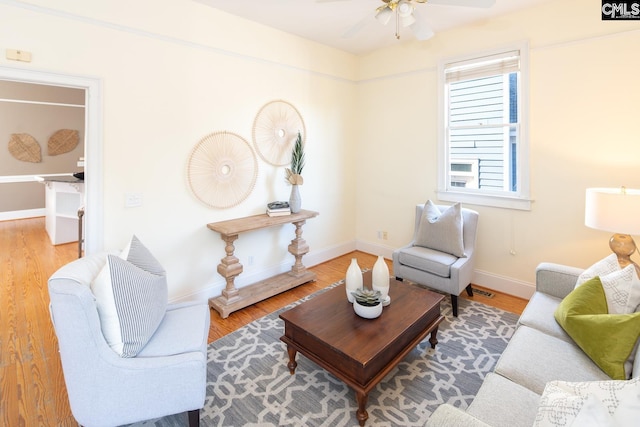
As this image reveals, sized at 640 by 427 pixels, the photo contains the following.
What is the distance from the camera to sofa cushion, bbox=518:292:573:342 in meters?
1.88

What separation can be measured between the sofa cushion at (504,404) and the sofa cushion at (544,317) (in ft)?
2.07

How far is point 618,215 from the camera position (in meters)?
2.27

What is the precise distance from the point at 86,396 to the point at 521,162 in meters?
3.94

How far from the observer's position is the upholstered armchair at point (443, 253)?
303cm

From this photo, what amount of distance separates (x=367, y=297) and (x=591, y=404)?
134 centimetres

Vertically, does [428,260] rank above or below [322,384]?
above

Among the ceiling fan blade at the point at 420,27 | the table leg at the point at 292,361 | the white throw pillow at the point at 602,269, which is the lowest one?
the table leg at the point at 292,361

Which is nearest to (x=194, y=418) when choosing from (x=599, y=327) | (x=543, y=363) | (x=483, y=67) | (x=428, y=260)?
(x=543, y=363)

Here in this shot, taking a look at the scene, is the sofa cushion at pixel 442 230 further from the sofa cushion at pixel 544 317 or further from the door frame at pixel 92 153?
the door frame at pixel 92 153

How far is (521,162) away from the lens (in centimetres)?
333

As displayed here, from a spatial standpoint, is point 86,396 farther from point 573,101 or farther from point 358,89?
point 358,89

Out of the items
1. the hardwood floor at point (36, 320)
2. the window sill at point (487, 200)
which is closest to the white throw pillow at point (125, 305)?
the hardwood floor at point (36, 320)

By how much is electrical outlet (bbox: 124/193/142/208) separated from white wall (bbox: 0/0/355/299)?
4 centimetres

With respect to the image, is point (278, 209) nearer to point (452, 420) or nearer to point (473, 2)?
point (473, 2)
